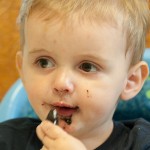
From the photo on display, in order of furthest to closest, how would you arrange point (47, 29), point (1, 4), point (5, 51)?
point (1, 4) → point (5, 51) → point (47, 29)

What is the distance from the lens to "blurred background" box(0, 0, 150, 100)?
1.47 m

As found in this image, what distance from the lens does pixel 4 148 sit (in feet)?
2.54

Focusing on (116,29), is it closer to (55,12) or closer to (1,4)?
(55,12)

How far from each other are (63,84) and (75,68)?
0.04 meters

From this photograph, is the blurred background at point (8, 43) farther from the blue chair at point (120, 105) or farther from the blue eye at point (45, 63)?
the blue eye at point (45, 63)

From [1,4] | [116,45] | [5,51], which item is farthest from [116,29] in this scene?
[1,4]

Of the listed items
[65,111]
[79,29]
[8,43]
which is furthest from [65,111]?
[8,43]

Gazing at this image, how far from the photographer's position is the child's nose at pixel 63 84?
25.0 inches

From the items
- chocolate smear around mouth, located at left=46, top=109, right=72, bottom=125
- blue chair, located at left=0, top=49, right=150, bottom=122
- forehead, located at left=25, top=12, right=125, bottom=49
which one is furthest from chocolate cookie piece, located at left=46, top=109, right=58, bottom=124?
blue chair, located at left=0, top=49, right=150, bottom=122

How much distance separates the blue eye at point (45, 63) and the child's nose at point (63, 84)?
32 mm

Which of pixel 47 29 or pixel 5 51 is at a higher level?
pixel 47 29

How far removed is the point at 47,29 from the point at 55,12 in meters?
0.03

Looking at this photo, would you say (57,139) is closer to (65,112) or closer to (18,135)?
(65,112)

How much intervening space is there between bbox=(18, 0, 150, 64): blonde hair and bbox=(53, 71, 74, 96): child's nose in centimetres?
10
